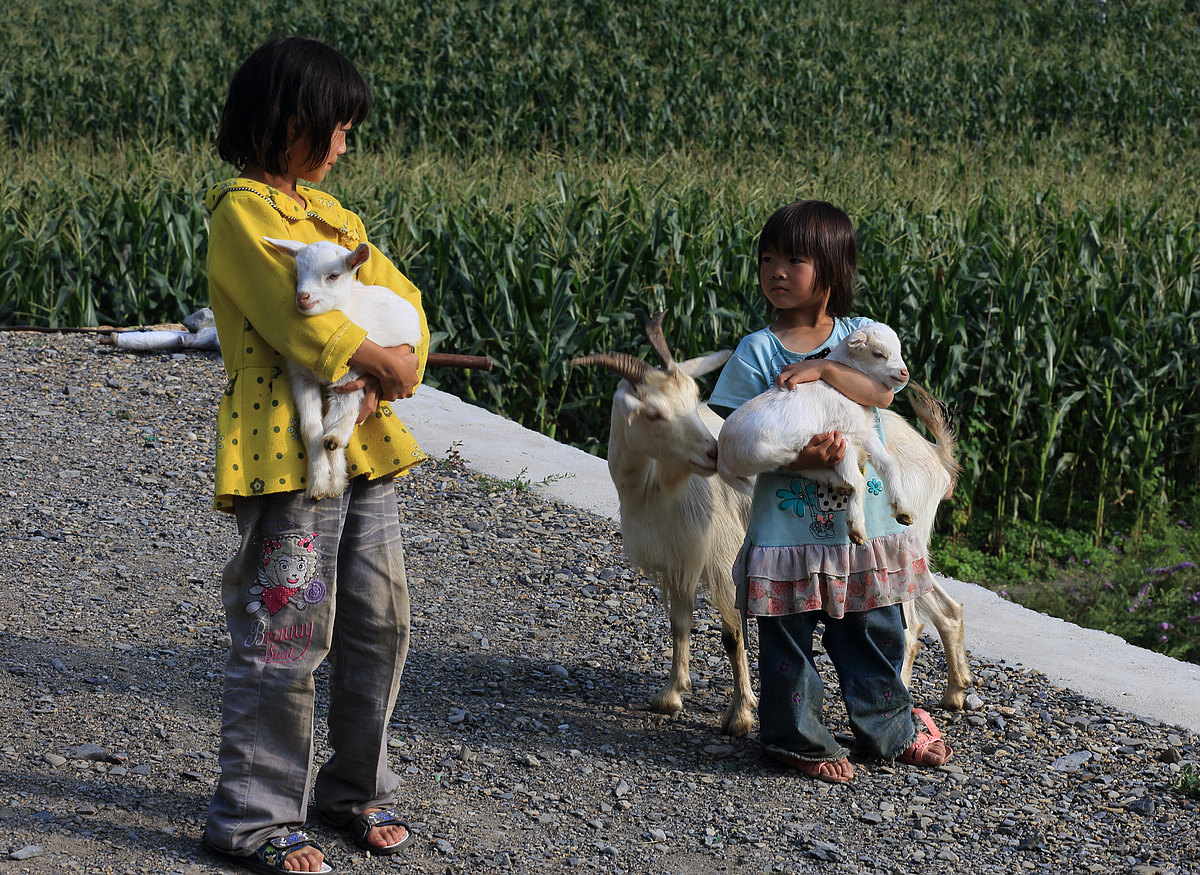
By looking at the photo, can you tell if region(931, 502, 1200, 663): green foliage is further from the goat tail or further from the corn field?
the goat tail

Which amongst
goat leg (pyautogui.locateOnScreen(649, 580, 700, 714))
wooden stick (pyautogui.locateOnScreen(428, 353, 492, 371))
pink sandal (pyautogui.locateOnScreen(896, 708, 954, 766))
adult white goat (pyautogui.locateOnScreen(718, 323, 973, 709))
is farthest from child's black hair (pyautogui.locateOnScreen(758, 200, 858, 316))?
pink sandal (pyautogui.locateOnScreen(896, 708, 954, 766))

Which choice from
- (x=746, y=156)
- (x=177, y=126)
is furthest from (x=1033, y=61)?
(x=177, y=126)

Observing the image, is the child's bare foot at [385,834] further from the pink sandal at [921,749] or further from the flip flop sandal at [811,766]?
the pink sandal at [921,749]

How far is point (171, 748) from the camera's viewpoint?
12.3ft

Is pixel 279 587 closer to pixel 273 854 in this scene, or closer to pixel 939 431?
pixel 273 854

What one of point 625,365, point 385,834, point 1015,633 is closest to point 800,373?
point 625,365

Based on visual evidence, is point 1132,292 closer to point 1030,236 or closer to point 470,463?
point 1030,236

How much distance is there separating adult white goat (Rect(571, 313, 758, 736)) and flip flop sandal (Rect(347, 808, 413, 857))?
1284 mm

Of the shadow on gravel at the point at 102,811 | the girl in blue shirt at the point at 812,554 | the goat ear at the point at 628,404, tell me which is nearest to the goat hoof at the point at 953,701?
the girl in blue shirt at the point at 812,554

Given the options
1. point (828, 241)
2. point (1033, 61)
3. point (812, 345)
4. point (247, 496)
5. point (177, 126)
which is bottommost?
point (247, 496)

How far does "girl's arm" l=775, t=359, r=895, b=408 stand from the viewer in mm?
3488

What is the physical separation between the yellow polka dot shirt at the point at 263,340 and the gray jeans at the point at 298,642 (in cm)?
10

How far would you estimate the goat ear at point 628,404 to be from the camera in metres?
3.59

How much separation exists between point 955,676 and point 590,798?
154 cm
